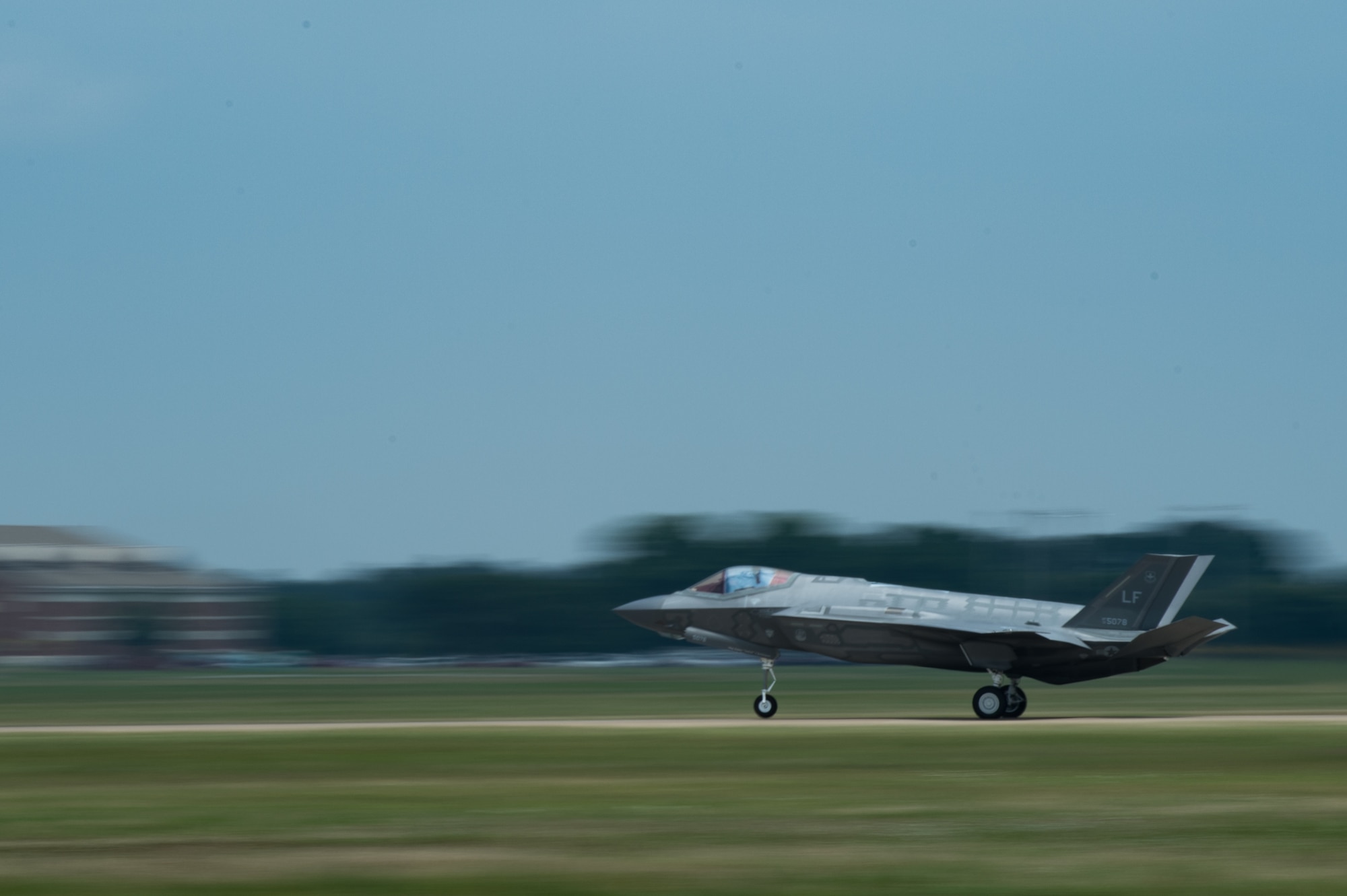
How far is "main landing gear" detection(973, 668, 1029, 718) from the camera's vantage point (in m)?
32.6

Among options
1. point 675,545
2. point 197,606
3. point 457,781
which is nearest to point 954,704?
point 457,781

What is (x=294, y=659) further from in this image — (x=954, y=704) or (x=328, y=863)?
(x=328, y=863)

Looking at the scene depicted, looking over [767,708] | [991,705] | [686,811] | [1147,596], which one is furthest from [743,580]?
[686,811]

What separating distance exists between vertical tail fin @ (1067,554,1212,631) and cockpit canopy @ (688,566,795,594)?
6.10m

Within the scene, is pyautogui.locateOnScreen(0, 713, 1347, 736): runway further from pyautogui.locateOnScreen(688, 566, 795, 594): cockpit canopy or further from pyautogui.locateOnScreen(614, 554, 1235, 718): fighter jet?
pyautogui.locateOnScreen(688, 566, 795, 594): cockpit canopy

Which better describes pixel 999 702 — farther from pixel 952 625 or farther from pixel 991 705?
→ pixel 952 625

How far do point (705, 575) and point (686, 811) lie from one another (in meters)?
114

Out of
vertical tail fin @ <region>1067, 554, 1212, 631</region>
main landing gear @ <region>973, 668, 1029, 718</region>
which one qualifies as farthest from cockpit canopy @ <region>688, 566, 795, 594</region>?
vertical tail fin @ <region>1067, 554, 1212, 631</region>

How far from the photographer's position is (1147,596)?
31.7m

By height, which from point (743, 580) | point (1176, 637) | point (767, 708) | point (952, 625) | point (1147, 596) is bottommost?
point (767, 708)

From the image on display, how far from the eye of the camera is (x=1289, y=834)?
1460cm

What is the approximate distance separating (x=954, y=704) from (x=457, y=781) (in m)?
23.2

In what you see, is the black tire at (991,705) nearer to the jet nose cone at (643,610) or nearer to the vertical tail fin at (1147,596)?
the vertical tail fin at (1147,596)

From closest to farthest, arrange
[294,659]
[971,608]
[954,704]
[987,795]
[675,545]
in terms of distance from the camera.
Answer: [987,795] → [971,608] → [954,704] → [294,659] → [675,545]
